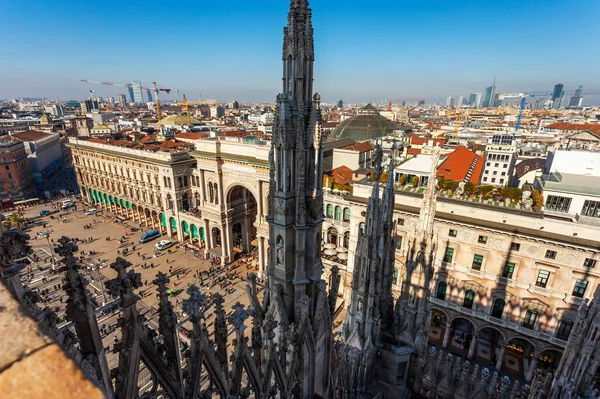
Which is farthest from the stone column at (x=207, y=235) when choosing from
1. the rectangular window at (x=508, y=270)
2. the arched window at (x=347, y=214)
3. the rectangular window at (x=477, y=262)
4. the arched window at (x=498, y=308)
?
the rectangular window at (x=508, y=270)

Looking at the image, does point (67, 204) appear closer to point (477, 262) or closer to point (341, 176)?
point (341, 176)

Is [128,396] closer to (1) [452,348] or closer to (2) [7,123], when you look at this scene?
(1) [452,348]

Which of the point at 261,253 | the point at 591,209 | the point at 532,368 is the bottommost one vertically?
the point at 532,368

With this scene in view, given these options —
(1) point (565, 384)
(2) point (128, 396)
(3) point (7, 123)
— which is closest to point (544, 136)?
(1) point (565, 384)

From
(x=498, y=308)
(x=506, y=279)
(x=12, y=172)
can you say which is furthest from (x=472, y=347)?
(x=12, y=172)

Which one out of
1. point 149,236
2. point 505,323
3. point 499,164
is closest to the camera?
point 505,323
